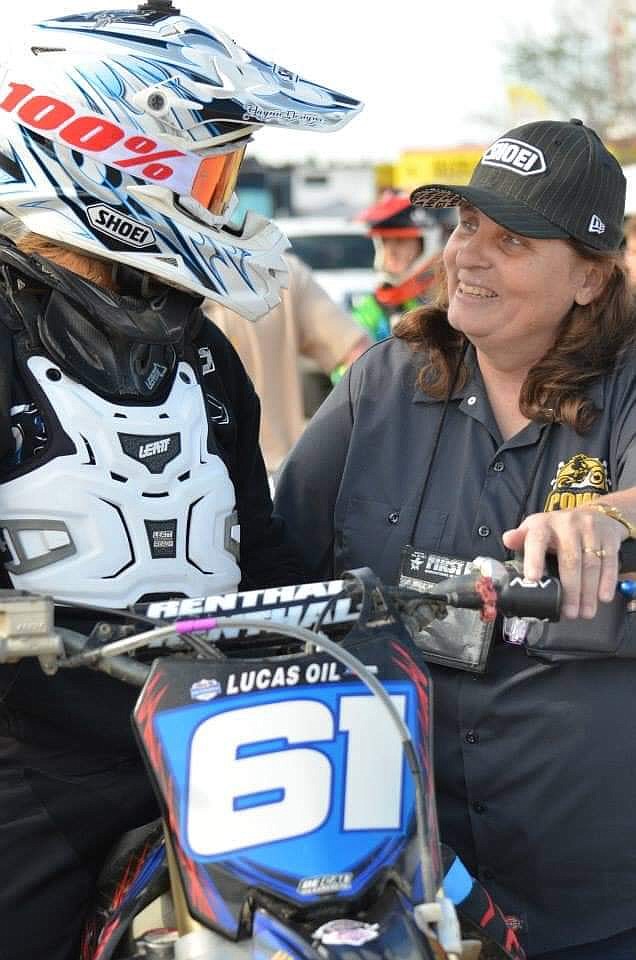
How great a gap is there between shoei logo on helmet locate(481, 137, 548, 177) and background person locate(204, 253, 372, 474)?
310cm

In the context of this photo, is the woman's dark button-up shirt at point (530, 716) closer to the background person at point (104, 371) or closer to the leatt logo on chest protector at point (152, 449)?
the background person at point (104, 371)

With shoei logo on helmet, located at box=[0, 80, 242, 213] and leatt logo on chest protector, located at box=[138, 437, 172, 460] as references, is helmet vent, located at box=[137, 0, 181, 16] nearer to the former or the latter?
shoei logo on helmet, located at box=[0, 80, 242, 213]

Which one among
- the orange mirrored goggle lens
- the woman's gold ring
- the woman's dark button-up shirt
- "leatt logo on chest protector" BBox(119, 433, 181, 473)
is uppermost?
the orange mirrored goggle lens

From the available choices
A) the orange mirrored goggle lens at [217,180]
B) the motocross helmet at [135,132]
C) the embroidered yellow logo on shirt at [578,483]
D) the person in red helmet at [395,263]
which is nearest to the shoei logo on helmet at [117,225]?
the motocross helmet at [135,132]

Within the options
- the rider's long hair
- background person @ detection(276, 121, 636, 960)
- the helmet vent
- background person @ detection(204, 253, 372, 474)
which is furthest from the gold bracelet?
background person @ detection(204, 253, 372, 474)

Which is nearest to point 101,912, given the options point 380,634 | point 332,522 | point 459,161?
point 380,634

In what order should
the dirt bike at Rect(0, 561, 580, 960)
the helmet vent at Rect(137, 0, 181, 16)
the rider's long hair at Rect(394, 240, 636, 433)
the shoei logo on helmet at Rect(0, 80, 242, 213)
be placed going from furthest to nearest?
the rider's long hair at Rect(394, 240, 636, 433) → the helmet vent at Rect(137, 0, 181, 16) → the shoei logo on helmet at Rect(0, 80, 242, 213) → the dirt bike at Rect(0, 561, 580, 960)

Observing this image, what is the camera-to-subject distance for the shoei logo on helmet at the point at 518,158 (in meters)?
3.07

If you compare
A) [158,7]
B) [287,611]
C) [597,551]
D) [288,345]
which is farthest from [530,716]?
[288,345]

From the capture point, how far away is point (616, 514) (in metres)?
2.45

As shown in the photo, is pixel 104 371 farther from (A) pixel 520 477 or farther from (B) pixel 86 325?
(A) pixel 520 477

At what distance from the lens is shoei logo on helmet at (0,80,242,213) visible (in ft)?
8.21

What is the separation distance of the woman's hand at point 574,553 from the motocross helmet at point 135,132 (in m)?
0.76

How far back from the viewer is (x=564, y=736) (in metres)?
2.79
